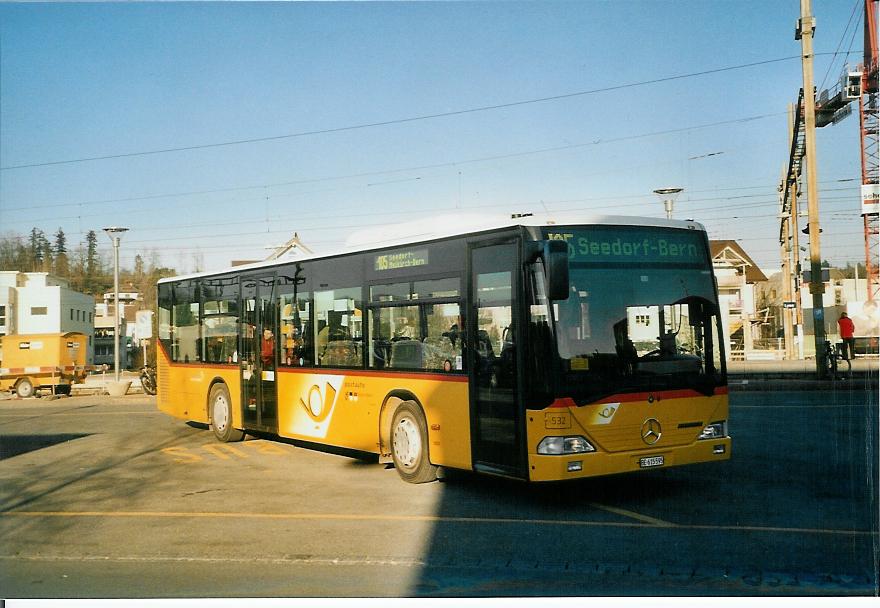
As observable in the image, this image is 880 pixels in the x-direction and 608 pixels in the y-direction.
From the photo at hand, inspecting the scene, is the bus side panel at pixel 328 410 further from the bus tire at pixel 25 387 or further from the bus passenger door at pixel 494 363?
the bus tire at pixel 25 387

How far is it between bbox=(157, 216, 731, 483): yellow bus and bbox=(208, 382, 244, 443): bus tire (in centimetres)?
419

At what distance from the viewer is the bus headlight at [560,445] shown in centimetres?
904

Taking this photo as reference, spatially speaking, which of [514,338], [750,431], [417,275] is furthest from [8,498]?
[750,431]

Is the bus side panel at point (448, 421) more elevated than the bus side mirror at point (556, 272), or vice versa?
the bus side mirror at point (556, 272)

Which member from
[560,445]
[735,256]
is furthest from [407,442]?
[735,256]

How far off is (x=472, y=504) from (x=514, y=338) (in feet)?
6.50

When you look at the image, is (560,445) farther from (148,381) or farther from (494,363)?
(148,381)

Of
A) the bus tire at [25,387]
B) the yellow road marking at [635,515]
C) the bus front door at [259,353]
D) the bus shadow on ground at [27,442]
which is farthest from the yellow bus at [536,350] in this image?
the bus tire at [25,387]

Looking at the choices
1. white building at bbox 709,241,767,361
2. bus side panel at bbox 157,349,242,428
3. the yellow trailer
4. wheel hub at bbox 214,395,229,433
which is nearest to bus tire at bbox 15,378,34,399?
the yellow trailer

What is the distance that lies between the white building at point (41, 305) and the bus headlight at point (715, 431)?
112ft

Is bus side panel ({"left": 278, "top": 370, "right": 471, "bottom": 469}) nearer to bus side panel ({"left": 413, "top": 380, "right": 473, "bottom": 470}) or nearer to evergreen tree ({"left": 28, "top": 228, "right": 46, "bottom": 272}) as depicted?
bus side panel ({"left": 413, "top": 380, "right": 473, "bottom": 470})

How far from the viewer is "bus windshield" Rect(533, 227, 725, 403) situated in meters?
9.20

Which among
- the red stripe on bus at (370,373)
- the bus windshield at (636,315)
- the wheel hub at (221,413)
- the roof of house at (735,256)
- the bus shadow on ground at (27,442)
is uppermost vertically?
the roof of house at (735,256)

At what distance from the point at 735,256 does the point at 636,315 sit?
65.5 m
